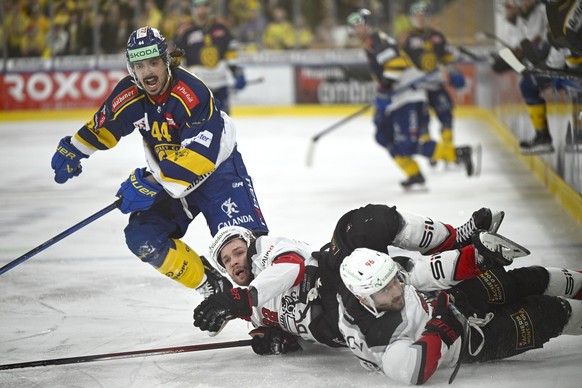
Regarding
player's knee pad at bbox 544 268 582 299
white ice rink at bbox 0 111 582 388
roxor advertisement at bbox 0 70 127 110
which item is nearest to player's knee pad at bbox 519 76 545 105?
white ice rink at bbox 0 111 582 388

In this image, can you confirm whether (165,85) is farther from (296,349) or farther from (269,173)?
(269,173)

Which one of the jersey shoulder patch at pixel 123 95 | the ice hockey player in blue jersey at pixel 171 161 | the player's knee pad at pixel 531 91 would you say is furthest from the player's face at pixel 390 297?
the player's knee pad at pixel 531 91

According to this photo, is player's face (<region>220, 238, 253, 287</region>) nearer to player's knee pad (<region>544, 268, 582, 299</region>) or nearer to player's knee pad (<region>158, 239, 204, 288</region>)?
player's knee pad (<region>158, 239, 204, 288</region>)

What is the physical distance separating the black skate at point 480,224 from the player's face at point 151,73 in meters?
1.33

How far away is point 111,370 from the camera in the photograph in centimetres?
355

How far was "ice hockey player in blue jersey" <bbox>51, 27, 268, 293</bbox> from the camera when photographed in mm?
3961

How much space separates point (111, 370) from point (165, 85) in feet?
3.91

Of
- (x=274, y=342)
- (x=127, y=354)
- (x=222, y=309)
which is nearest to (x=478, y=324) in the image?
(x=274, y=342)

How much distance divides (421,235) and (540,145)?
347cm

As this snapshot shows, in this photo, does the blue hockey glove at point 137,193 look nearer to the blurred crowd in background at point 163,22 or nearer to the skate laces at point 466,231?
the skate laces at point 466,231

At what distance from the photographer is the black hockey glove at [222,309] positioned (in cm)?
331

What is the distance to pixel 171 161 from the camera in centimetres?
393

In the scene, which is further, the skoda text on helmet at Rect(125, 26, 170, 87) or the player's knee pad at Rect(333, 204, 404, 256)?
the skoda text on helmet at Rect(125, 26, 170, 87)

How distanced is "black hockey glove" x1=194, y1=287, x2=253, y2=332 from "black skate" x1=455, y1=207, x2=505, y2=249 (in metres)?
0.94
